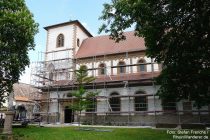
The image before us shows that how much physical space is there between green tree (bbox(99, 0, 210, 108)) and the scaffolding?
11259mm

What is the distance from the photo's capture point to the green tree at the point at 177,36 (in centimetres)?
1371

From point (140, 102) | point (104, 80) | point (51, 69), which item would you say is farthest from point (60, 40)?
point (140, 102)

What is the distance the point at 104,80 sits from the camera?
3297 centimetres

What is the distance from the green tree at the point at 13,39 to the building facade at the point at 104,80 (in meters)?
10.1

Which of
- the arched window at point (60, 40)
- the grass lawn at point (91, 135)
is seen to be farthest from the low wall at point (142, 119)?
the arched window at point (60, 40)

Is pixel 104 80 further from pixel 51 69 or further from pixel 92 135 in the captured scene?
pixel 92 135

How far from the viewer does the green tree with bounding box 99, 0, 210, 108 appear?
13.7m

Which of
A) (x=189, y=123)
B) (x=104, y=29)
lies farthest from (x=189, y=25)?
(x=189, y=123)

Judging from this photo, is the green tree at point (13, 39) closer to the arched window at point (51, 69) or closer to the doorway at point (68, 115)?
the doorway at point (68, 115)

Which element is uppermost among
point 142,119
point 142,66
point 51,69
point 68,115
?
point 51,69

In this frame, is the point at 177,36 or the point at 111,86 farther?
the point at 111,86

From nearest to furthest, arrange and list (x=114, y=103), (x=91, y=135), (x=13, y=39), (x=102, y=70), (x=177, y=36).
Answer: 1. (x=177, y=36)
2. (x=91, y=135)
3. (x=13, y=39)
4. (x=114, y=103)
5. (x=102, y=70)

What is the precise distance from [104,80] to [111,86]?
1281mm

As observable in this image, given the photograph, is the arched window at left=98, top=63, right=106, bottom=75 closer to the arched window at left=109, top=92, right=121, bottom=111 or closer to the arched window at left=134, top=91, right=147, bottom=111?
the arched window at left=109, top=92, right=121, bottom=111
